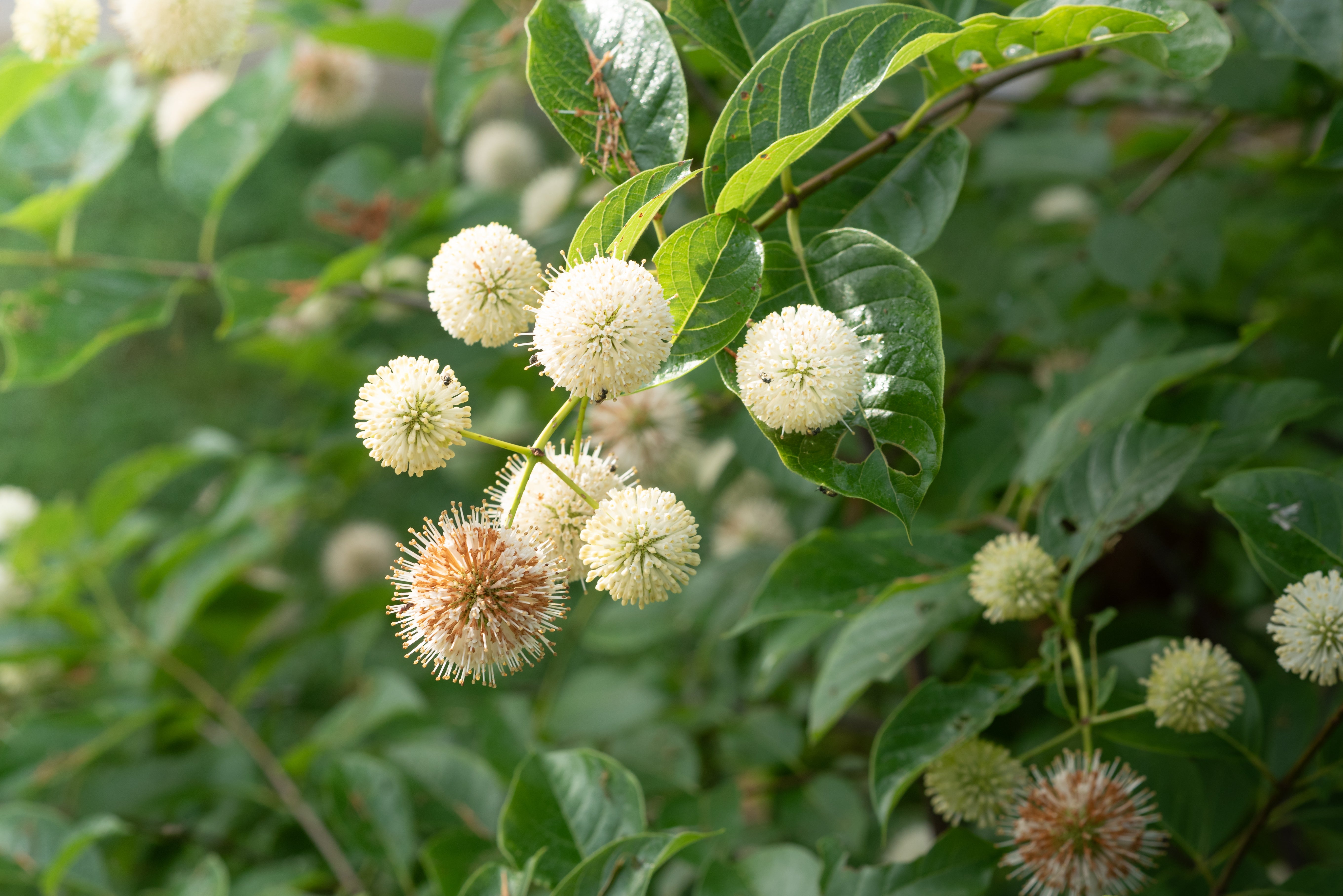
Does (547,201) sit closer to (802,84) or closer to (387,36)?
(387,36)

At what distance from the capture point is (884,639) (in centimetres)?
60

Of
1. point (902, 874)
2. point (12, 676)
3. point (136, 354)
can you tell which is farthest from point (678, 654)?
point (136, 354)

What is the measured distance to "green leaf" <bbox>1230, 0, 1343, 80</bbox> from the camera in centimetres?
58

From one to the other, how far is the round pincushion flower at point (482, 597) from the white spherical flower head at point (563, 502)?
2 cm

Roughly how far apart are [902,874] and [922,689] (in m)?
0.12

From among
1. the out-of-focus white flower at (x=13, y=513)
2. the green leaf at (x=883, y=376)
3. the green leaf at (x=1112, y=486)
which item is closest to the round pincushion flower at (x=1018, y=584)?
the green leaf at (x=1112, y=486)

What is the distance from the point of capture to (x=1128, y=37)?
0.44 metres

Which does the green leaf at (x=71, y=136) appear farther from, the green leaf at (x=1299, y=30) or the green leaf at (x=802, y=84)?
the green leaf at (x=1299, y=30)

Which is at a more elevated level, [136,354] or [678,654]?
[136,354]

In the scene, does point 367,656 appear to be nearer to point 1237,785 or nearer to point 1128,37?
point 1237,785

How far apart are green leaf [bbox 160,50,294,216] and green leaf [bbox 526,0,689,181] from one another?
553 mm

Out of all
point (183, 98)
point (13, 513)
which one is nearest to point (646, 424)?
point (183, 98)

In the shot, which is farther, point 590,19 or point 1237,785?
point 1237,785

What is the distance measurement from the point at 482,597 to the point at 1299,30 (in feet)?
2.08
